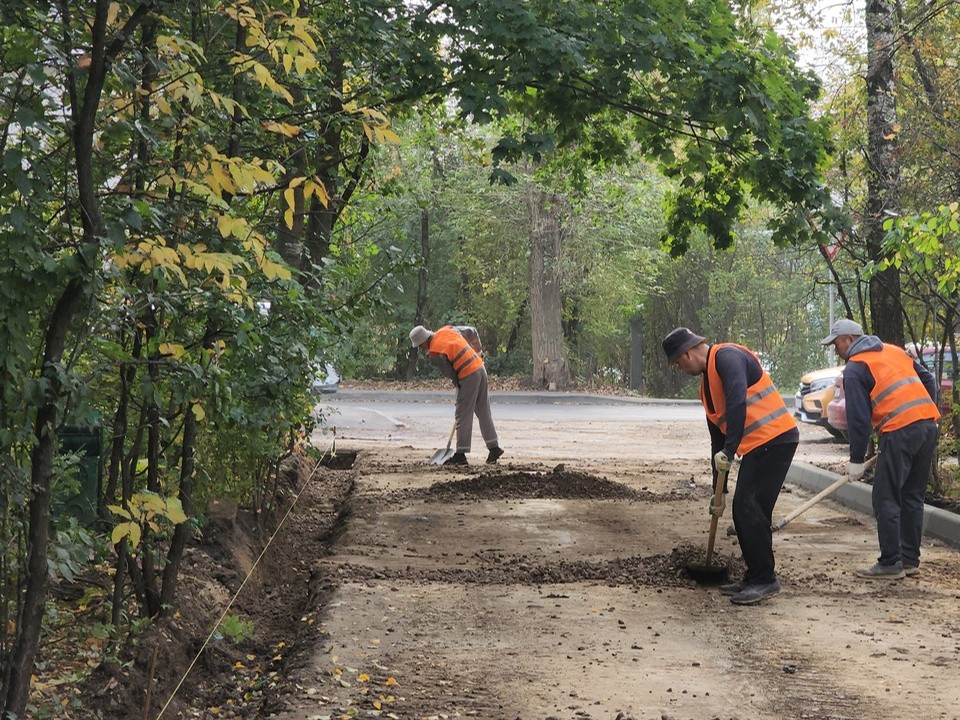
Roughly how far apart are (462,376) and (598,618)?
8311 mm

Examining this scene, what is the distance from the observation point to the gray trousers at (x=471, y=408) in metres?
15.2

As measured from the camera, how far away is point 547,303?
33.7m

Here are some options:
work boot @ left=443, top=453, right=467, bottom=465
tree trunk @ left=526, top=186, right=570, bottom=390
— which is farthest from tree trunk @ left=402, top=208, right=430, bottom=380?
work boot @ left=443, top=453, right=467, bottom=465

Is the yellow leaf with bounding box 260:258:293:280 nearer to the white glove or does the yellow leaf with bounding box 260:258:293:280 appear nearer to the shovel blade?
the white glove

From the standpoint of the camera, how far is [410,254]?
7613mm

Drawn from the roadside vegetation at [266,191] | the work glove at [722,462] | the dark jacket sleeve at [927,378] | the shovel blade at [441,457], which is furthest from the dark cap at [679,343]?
the shovel blade at [441,457]

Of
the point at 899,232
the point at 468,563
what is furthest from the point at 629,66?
the point at 468,563

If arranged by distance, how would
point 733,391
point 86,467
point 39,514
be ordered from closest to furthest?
point 39,514 → point 86,467 → point 733,391

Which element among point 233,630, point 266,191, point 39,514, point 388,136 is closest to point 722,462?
point 233,630

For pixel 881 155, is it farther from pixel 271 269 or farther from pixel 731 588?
pixel 271 269

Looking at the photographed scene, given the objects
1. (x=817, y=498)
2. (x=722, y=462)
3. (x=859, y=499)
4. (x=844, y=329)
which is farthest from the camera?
(x=859, y=499)

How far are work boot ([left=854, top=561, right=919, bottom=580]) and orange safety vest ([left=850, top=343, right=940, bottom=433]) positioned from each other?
94 centimetres

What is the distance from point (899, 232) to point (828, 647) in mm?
4252

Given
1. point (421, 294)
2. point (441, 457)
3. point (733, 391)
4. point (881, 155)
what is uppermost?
point (881, 155)
